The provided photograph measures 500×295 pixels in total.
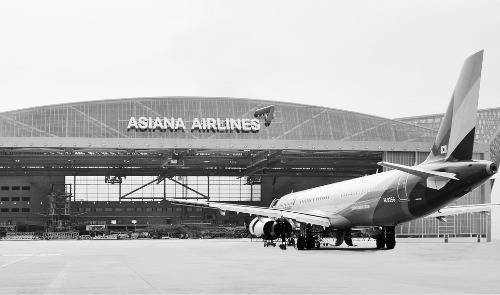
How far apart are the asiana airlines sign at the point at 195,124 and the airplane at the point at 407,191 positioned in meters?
28.4

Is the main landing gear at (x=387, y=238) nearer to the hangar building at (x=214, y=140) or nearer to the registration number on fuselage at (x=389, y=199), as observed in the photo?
the registration number on fuselage at (x=389, y=199)

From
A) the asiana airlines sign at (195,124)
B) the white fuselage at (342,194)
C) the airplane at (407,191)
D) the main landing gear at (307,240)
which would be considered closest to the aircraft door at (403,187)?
the airplane at (407,191)

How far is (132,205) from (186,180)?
36.7ft

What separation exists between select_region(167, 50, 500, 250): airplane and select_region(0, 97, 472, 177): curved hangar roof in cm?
2638

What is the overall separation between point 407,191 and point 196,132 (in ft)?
153

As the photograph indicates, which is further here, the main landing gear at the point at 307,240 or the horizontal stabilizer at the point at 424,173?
the main landing gear at the point at 307,240

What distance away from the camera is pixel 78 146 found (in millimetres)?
78750

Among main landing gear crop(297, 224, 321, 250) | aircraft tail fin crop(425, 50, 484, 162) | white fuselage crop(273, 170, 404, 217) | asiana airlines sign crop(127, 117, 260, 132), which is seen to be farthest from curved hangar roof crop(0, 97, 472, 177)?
aircraft tail fin crop(425, 50, 484, 162)

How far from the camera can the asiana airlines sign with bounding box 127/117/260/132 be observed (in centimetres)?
8394

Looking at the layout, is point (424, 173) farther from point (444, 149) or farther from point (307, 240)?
point (307, 240)

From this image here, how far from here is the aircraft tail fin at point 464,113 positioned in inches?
1400

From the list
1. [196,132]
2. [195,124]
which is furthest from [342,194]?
[195,124]

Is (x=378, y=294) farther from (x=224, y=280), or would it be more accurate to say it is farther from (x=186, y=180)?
(x=186, y=180)

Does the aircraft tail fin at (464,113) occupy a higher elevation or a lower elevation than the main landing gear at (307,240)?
higher
